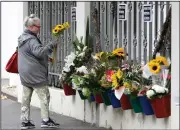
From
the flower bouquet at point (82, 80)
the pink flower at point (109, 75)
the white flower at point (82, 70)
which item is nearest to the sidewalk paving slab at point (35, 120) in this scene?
the flower bouquet at point (82, 80)

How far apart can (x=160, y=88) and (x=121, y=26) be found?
6.18ft

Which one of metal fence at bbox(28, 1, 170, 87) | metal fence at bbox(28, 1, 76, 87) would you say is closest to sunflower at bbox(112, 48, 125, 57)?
metal fence at bbox(28, 1, 170, 87)

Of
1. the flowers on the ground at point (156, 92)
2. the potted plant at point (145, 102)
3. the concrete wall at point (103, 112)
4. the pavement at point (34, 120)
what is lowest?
the pavement at point (34, 120)

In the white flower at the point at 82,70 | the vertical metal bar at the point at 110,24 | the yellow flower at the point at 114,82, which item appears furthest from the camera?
the vertical metal bar at the point at 110,24

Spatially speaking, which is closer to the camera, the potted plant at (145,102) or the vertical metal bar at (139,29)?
the potted plant at (145,102)

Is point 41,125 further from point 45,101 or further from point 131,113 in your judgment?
point 131,113

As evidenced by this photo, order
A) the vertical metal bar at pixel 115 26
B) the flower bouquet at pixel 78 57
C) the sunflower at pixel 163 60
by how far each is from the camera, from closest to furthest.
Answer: the sunflower at pixel 163 60 → the flower bouquet at pixel 78 57 → the vertical metal bar at pixel 115 26

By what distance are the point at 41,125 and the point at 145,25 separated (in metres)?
2.32

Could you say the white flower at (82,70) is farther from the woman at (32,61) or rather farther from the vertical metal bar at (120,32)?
the vertical metal bar at (120,32)

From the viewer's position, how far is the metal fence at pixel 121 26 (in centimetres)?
756

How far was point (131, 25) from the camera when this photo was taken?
8.04 meters

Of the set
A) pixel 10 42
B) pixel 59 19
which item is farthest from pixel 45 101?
pixel 10 42

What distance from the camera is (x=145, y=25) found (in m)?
7.72

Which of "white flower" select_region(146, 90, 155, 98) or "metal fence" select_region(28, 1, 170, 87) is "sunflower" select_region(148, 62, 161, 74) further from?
"metal fence" select_region(28, 1, 170, 87)
